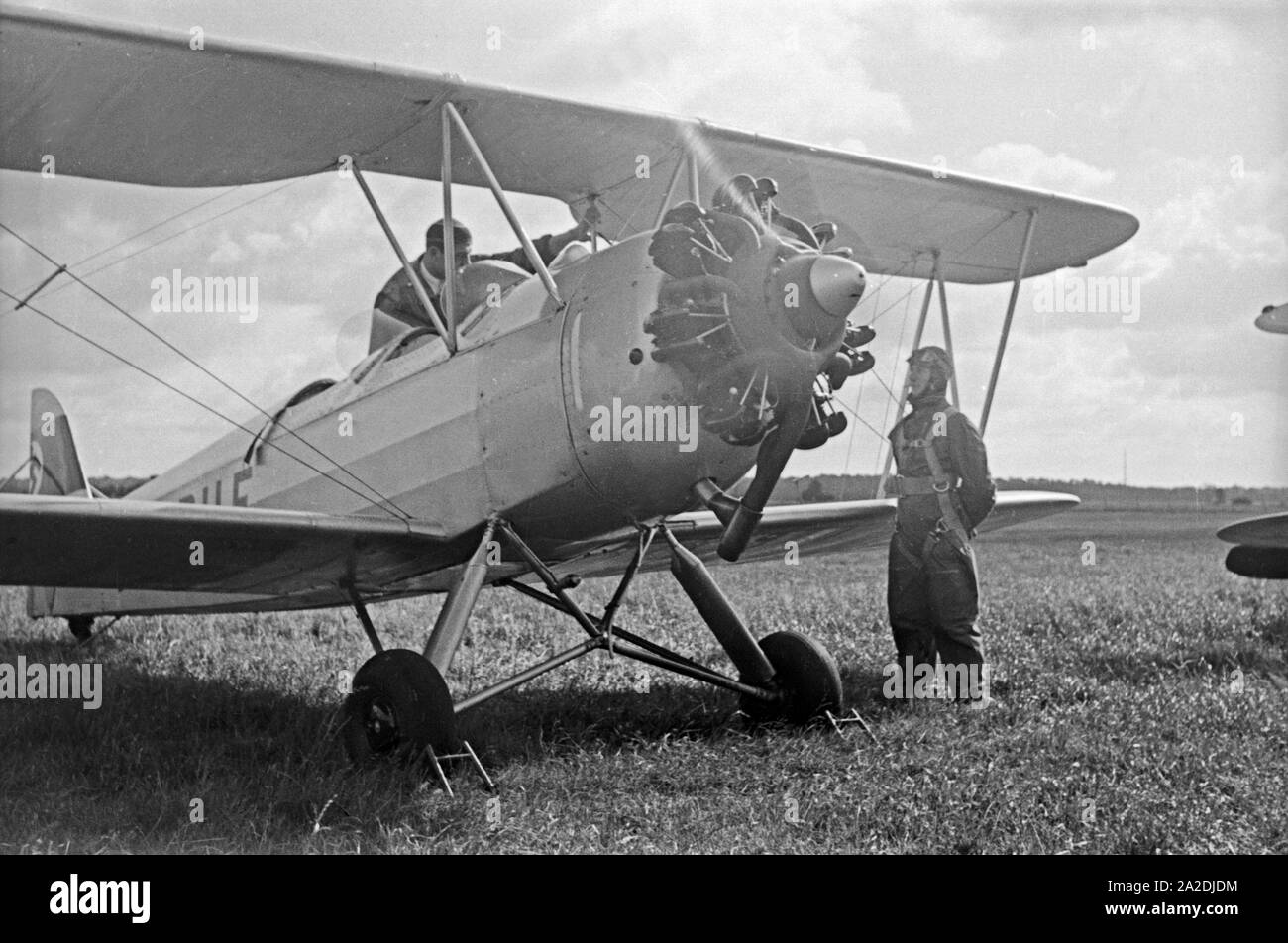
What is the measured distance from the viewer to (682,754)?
15.8ft

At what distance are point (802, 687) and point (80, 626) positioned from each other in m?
5.11

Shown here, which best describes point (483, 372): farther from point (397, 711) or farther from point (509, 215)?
point (397, 711)

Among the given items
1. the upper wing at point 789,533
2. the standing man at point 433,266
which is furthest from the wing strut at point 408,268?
the upper wing at point 789,533

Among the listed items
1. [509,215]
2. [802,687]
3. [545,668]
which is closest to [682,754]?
[545,668]

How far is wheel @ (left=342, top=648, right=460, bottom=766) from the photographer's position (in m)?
4.30

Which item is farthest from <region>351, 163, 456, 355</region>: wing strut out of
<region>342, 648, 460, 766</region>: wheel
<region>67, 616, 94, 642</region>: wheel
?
<region>67, 616, 94, 642</region>: wheel

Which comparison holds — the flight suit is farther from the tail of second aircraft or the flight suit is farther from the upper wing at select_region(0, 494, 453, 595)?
the tail of second aircraft

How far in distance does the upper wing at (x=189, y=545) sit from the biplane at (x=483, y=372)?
0.05ft

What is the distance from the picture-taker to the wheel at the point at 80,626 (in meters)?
7.95

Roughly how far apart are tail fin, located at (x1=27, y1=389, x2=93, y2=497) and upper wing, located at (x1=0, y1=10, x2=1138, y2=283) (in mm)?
3339

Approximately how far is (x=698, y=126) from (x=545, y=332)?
48.7 inches

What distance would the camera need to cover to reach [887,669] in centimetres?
655
